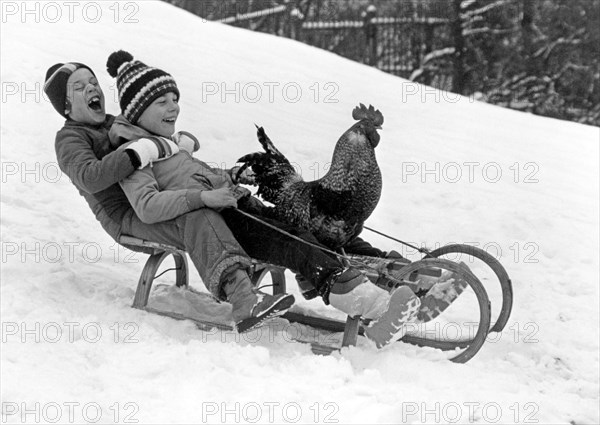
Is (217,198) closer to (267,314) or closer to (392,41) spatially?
(267,314)

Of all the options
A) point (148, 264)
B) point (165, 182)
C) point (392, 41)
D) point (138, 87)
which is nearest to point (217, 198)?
point (165, 182)

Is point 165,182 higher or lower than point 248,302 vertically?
higher

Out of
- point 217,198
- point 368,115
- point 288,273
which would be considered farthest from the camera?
point 288,273

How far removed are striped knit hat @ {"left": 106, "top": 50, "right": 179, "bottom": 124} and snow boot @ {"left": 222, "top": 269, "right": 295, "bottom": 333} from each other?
1033 mm

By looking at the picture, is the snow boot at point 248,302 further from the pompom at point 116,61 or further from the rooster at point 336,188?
the pompom at point 116,61

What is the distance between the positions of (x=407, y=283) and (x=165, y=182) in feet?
4.12

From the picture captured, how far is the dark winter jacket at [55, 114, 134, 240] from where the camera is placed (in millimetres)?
3746

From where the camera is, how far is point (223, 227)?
3.67 metres

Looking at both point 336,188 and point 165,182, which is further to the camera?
point 165,182

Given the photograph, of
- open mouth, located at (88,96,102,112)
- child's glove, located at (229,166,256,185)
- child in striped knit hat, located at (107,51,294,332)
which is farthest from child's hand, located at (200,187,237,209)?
open mouth, located at (88,96,102,112)

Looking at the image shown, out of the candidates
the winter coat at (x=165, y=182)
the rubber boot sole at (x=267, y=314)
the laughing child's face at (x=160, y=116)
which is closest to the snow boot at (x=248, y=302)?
the rubber boot sole at (x=267, y=314)

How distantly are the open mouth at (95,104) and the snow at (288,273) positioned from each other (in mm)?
820

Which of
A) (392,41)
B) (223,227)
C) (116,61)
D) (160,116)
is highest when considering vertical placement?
(392,41)

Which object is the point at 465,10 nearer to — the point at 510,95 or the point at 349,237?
the point at 510,95
